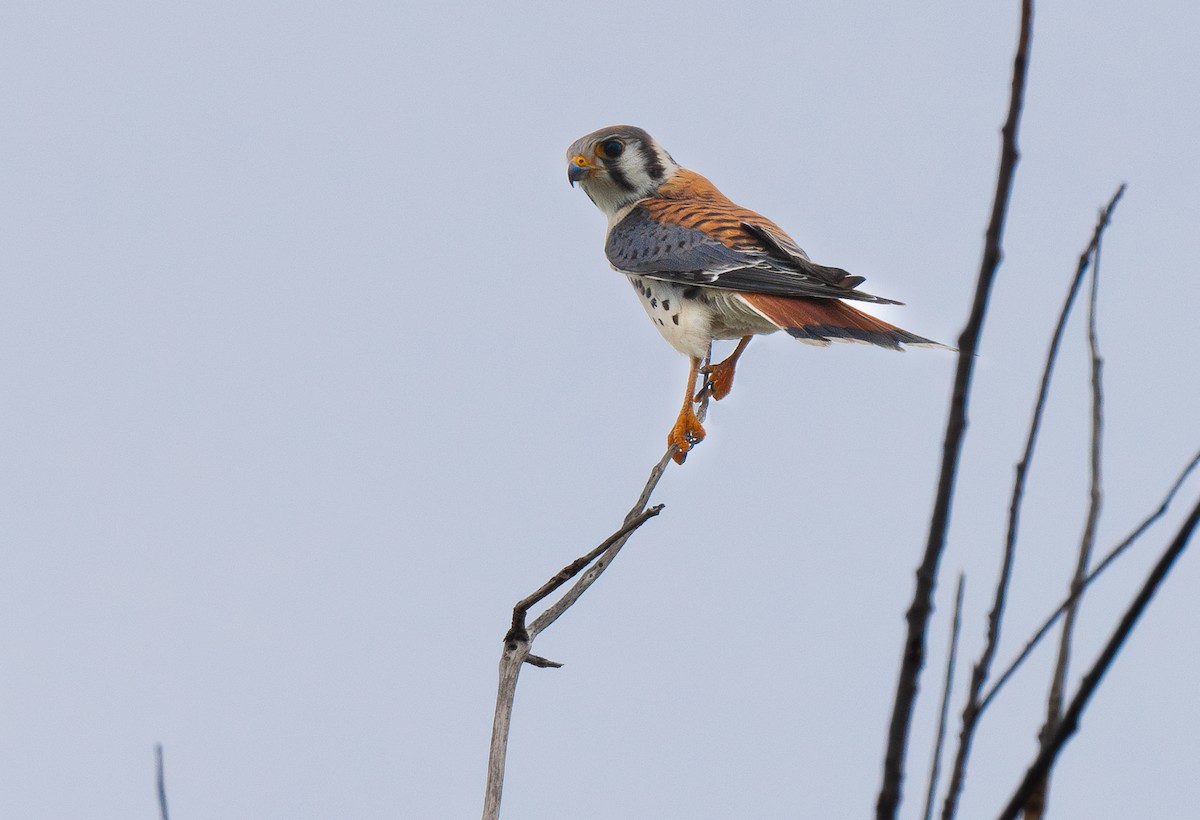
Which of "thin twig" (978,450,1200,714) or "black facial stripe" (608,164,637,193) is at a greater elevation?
"black facial stripe" (608,164,637,193)

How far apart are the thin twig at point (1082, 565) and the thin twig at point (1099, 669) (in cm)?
9

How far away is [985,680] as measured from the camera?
0.96 m

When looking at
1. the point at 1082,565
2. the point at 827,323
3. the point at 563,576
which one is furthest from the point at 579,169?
the point at 1082,565

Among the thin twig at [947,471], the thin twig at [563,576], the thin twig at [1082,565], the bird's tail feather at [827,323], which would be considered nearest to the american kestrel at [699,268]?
the bird's tail feather at [827,323]

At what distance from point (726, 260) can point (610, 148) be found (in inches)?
47.2

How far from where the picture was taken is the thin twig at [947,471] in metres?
0.84

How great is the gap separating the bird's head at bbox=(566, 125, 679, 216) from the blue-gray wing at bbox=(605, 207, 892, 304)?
0.33 meters

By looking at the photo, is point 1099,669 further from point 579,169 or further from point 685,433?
point 579,169

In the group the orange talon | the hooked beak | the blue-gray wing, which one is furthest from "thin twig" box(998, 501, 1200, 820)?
the hooked beak

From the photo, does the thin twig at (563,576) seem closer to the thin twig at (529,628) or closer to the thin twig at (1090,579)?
the thin twig at (529,628)

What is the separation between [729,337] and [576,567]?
8.39 feet

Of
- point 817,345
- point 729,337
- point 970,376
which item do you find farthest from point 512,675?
point 729,337

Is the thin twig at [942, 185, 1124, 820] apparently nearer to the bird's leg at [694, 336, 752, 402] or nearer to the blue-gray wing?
the blue-gray wing

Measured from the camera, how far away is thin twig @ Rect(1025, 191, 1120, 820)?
951mm
